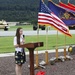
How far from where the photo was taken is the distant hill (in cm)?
13725

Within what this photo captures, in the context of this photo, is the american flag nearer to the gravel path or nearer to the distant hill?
the gravel path

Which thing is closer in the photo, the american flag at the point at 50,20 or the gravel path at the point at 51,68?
the gravel path at the point at 51,68

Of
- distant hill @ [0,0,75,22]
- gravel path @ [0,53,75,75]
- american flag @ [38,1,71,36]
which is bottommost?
distant hill @ [0,0,75,22]

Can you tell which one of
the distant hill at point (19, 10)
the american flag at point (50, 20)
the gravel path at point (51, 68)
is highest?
the american flag at point (50, 20)

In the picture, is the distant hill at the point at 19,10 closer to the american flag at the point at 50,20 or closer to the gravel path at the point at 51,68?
the gravel path at the point at 51,68

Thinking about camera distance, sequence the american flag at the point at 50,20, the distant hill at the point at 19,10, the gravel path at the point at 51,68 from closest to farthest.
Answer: the gravel path at the point at 51,68 → the american flag at the point at 50,20 → the distant hill at the point at 19,10

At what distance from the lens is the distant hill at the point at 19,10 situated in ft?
450

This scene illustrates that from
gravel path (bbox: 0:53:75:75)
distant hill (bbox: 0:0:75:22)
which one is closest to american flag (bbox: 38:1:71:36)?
gravel path (bbox: 0:53:75:75)

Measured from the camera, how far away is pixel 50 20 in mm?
13008

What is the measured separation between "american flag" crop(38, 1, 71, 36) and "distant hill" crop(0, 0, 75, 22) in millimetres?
119305

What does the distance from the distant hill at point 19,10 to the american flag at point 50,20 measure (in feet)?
391

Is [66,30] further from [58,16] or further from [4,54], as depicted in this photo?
[4,54]

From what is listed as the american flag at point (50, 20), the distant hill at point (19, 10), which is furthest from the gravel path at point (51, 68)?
the distant hill at point (19, 10)

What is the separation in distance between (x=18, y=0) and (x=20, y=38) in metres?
152
